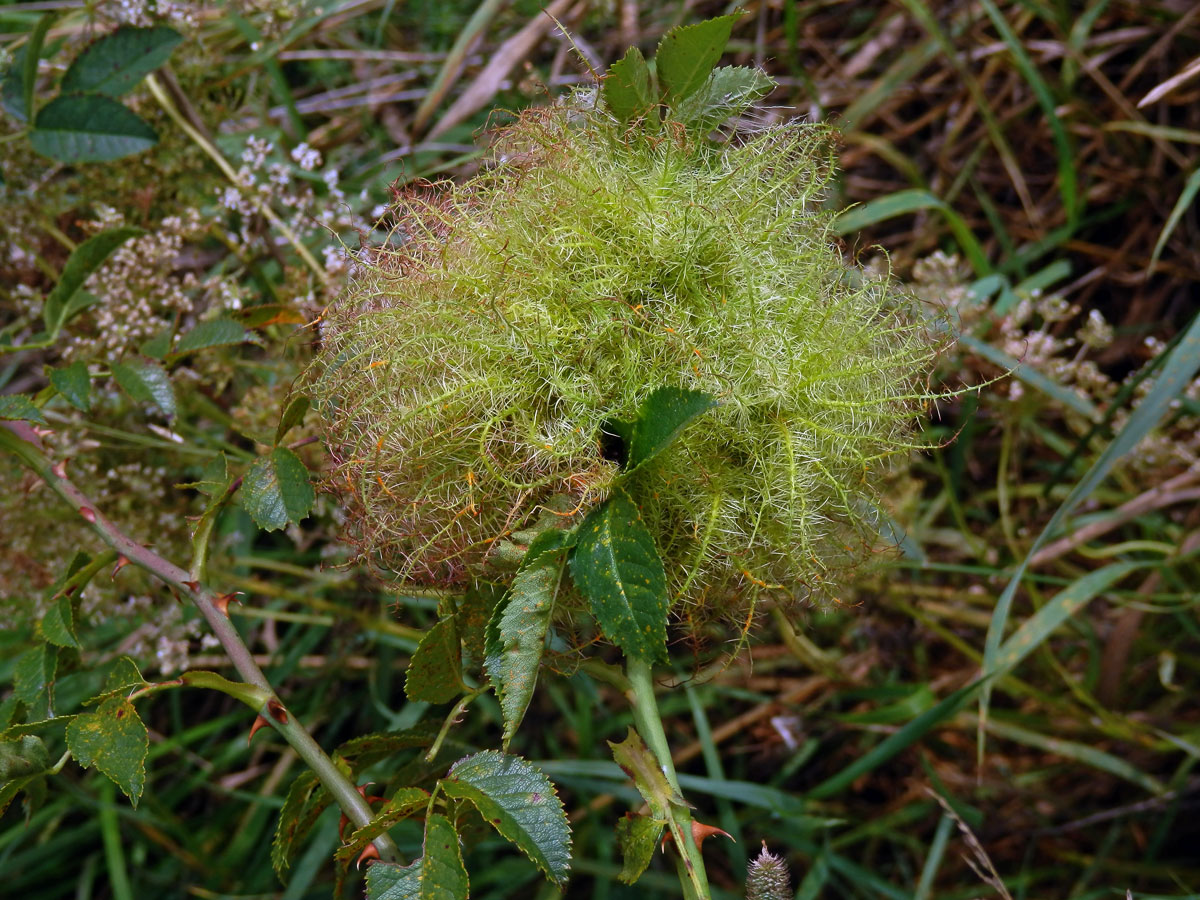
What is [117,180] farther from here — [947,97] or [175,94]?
[947,97]

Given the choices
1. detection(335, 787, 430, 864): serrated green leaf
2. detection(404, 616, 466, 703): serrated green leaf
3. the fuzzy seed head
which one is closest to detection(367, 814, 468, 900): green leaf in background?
detection(335, 787, 430, 864): serrated green leaf

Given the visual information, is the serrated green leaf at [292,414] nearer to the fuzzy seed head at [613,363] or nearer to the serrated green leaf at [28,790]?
the fuzzy seed head at [613,363]

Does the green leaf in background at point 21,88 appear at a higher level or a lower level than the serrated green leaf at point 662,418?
higher

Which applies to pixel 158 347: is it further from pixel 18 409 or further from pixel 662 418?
pixel 662 418

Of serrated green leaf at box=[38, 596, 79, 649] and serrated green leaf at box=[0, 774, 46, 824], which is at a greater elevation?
serrated green leaf at box=[38, 596, 79, 649]

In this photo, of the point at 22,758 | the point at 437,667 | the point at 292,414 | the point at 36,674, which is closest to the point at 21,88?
the point at 292,414

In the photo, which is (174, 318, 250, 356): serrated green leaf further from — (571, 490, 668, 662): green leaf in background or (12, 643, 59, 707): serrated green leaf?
(571, 490, 668, 662): green leaf in background

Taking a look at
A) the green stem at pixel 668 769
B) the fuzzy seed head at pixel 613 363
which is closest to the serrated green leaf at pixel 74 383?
the fuzzy seed head at pixel 613 363
